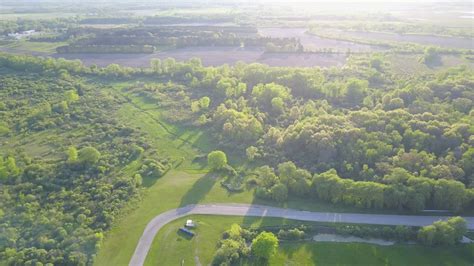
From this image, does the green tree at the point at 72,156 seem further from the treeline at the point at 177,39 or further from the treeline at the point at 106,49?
the treeline at the point at 177,39

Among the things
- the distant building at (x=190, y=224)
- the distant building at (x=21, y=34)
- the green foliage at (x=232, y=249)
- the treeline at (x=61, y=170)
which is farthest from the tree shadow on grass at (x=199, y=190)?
the distant building at (x=21, y=34)

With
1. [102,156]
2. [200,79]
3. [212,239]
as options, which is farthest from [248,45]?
[212,239]

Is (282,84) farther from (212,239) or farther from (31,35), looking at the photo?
(31,35)

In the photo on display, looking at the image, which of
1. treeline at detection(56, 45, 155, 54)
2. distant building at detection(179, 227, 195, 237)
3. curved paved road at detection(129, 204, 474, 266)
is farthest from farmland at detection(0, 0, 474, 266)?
treeline at detection(56, 45, 155, 54)

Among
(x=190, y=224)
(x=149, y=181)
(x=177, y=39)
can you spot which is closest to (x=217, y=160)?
(x=149, y=181)

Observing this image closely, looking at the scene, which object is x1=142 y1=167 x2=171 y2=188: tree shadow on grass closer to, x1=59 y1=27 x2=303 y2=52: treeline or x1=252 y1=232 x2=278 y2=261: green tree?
x1=252 y1=232 x2=278 y2=261: green tree

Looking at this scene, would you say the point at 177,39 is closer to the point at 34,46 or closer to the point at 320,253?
the point at 34,46
